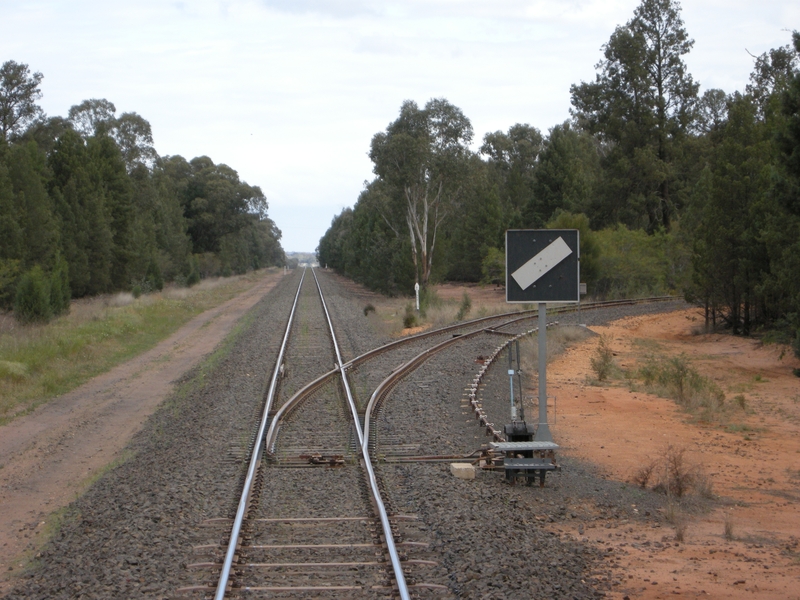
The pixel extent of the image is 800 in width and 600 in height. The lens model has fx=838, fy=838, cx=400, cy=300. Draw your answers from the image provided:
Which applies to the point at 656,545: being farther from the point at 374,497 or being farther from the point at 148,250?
the point at 148,250

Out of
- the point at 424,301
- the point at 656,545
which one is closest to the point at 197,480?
the point at 656,545

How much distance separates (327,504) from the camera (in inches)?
298

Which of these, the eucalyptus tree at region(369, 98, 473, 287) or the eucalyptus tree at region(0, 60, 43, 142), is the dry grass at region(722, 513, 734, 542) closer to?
the eucalyptus tree at region(369, 98, 473, 287)

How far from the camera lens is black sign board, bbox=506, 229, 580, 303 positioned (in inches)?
329

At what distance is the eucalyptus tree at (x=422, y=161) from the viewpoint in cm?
4578

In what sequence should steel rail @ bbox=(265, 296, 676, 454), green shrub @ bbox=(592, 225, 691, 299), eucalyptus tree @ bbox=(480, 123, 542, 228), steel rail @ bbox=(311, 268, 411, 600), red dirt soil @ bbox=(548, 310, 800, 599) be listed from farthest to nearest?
eucalyptus tree @ bbox=(480, 123, 542, 228), green shrub @ bbox=(592, 225, 691, 299), steel rail @ bbox=(265, 296, 676, 454), red dirt soil @ bbox=(548, 310, 800, 599), steel rail @ bbox=(311, 268, 411, 600)

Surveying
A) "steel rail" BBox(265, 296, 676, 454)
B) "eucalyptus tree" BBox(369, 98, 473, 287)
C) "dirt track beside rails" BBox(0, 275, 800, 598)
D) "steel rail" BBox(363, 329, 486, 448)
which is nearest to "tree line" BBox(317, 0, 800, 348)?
"eucalyptus tree" BBox(369, 98, 473, 287)

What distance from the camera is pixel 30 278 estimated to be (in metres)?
29.5

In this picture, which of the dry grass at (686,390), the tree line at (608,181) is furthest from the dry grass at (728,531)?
the tree line at (608,181)

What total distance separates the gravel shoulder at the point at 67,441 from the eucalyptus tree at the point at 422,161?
87.6 ft

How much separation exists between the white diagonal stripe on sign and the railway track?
2.06m

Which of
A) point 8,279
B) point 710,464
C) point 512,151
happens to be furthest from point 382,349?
point 512,151

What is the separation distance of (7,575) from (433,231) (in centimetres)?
4491

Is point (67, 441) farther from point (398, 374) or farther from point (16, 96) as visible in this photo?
point (16, 96)
